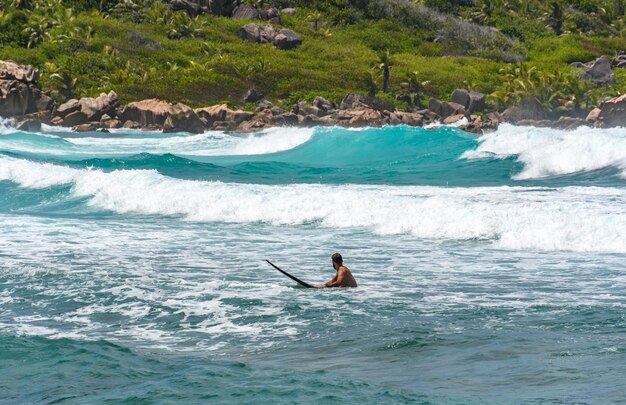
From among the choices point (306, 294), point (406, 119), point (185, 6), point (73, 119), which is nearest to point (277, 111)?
point (406, 119)

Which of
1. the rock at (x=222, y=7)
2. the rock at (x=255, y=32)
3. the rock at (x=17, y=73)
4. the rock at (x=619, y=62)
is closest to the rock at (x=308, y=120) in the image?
the rock at (x=17, y=73)

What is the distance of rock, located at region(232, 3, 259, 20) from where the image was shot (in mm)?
98500

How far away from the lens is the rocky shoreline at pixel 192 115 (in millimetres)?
68375

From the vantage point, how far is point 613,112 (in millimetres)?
69188

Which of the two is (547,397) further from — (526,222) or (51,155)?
(51,155)

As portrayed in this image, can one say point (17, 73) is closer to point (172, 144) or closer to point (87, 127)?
point (87, 127)

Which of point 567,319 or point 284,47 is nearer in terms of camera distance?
point 567,319

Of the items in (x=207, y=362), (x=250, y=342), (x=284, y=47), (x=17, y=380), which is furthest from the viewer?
(x=284, y=47)

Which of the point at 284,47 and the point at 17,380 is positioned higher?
the point at 284,47

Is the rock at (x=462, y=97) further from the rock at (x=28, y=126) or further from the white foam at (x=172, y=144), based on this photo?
the rock at (x=28, y=126)

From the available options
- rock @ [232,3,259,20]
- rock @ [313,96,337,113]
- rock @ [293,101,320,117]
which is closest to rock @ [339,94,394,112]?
rock @ [313,96,337,113]

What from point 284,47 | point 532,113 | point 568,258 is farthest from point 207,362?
point 284,47

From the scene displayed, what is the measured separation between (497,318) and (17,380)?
6.14 meters

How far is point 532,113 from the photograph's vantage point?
7606 centimetres
